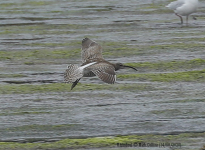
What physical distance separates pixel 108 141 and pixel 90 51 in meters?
3.84

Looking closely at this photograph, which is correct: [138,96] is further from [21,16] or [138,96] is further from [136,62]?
[21,16]

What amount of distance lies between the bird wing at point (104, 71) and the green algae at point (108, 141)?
5.81 ft

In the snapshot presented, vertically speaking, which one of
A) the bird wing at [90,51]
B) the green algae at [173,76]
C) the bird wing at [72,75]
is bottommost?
the green algae at [173,76]

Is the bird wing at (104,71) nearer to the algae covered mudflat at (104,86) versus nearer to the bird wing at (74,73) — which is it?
the bird wing at (74,73)

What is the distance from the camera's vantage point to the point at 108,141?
26.2 feet

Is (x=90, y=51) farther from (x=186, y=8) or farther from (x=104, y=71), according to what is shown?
(x=186, y=8)

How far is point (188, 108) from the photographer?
31.6ft

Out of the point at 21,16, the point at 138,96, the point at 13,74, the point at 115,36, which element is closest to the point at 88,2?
the point at 21,16

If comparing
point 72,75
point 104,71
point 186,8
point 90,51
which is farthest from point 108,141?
point 186,8

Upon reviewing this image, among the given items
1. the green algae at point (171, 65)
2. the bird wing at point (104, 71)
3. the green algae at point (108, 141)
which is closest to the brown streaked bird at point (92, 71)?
the bird wing at point (104, 71)

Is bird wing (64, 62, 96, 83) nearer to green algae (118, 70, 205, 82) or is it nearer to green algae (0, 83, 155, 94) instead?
green algae (0, 83, 155, 94)

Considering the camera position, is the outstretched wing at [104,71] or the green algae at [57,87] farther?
the green algae at [57,87]

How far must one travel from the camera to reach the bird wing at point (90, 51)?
11414 mm

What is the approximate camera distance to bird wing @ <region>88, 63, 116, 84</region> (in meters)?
9.88
